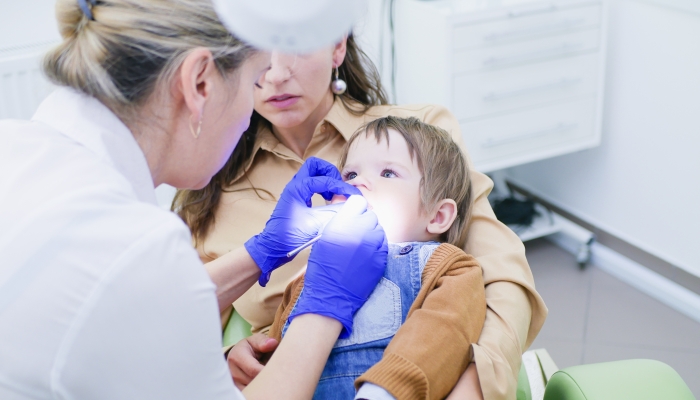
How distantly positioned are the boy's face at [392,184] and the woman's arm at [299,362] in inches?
11.6

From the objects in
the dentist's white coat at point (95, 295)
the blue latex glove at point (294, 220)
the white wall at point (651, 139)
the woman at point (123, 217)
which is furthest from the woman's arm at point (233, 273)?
the white wall at point (651, 139)

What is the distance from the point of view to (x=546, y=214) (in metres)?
2.95

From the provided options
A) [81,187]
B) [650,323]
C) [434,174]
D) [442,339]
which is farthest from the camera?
[650,323]

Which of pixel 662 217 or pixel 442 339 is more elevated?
pixel 442 339

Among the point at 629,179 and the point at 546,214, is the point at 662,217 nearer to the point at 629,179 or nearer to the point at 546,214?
the point at 629,179

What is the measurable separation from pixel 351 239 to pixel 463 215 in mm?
361

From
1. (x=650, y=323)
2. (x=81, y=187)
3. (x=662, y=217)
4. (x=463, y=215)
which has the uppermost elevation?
(x=81, y=187)

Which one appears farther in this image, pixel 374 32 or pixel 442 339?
pixel 374 32

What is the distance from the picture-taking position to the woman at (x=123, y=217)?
30.3 inches

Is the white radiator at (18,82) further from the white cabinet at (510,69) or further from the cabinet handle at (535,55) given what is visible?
the cabinet handle at (535,55)

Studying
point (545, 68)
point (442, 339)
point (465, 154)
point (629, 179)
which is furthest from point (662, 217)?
point (442, 339)

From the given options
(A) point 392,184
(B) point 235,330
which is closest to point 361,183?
(A) point 392,184

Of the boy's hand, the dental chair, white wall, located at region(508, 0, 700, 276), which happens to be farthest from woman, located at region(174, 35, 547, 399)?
white wall, located at region(508, 0, 700, 276)

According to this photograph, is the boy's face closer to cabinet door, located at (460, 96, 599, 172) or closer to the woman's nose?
the woman's nose
